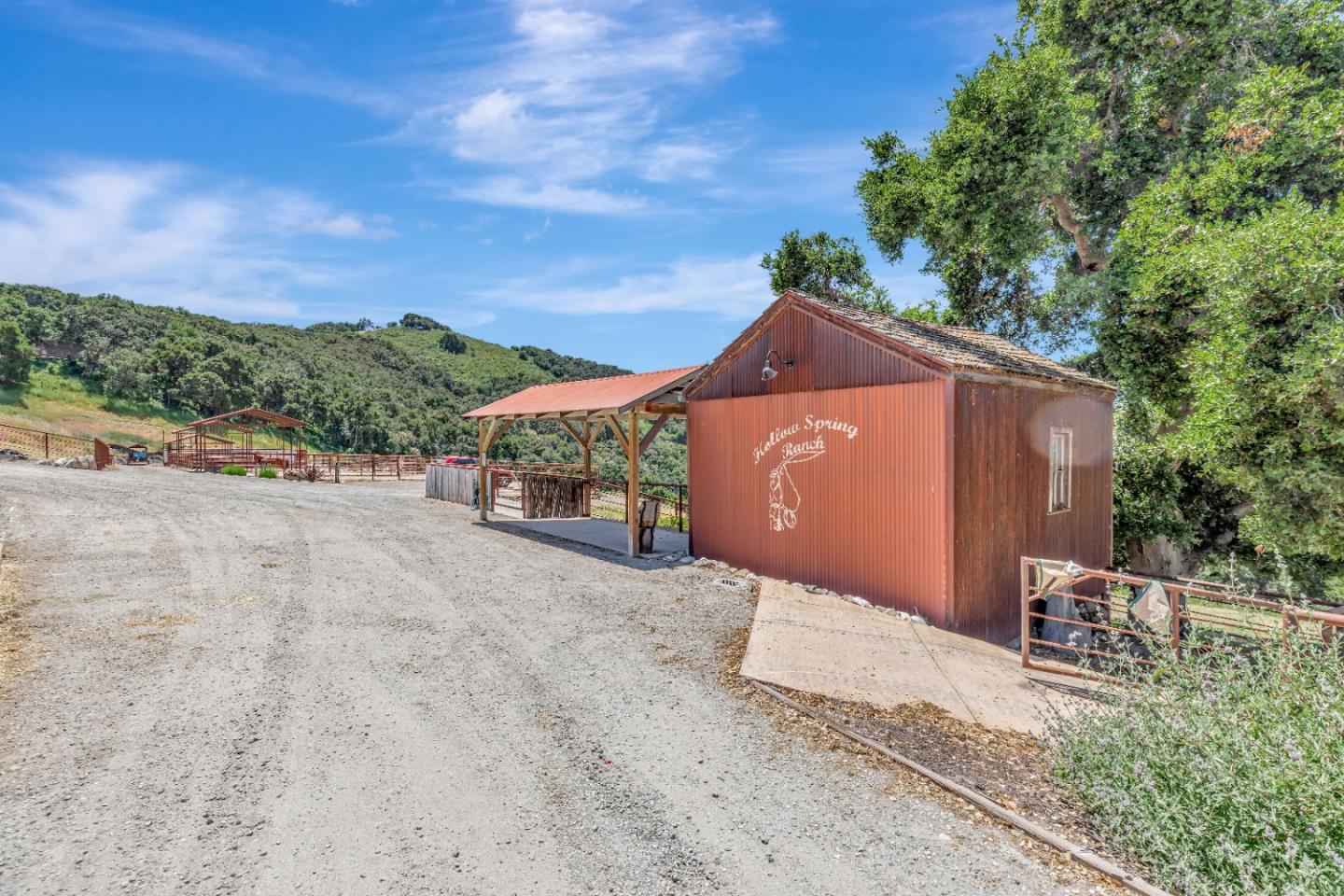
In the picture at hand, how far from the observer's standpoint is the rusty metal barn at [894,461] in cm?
818

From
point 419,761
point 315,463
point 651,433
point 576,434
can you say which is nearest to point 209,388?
point 315,463

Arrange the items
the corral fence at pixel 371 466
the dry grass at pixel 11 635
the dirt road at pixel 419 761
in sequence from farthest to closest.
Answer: the corral fence at pixel 371 466
the dry grass at pixel 11 635
the dirt road at pixel 419 761

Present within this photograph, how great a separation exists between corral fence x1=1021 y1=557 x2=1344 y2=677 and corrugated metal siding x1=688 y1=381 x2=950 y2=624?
1179 millimetres

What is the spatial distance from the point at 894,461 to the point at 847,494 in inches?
33.7

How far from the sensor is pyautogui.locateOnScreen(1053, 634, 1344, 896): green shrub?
300cm

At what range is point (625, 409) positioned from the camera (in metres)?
11.4

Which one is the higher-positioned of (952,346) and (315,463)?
(952,346)

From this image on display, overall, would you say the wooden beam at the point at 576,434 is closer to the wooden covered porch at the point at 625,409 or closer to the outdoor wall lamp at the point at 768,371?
the wooden covered porch at the point at 625,409

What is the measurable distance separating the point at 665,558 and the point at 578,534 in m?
3.17

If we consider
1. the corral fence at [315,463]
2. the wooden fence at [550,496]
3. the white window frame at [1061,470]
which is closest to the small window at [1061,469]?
the white window frame at [1061,470]

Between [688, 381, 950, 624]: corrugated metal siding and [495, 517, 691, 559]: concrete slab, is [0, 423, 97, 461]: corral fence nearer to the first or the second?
[495, 517, 691, 559]: concrete slab

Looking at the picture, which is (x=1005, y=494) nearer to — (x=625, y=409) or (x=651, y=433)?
(x=625, y=409)

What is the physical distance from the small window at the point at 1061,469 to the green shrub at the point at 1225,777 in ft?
20.6

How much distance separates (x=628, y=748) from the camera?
4.71 metres
